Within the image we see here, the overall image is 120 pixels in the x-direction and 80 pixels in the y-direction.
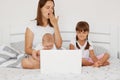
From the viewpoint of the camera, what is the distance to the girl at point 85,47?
2.11 meters

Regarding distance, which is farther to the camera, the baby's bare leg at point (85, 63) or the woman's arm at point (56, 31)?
the woman's arm at point (56, 31)

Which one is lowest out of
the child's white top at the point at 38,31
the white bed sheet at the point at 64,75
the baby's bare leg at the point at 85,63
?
the white bed sheet at the point at 64,75

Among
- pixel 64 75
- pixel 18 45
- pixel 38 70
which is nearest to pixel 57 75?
pixel 64 75

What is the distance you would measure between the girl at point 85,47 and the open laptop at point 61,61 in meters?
0.24

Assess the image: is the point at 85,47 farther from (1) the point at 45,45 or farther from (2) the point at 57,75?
(2) the point at 57,75

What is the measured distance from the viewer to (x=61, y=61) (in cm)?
187

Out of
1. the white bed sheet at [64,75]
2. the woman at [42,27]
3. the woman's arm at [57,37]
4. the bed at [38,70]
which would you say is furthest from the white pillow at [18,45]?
the white bed sheet at [64,75]

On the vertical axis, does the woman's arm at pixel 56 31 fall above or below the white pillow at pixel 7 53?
above

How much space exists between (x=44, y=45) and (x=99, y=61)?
43 centimetres

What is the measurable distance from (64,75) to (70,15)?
1095mm

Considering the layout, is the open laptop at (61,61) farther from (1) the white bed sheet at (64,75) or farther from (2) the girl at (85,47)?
(2) the girl at (85,47)

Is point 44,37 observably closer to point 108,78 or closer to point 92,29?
point 108,78

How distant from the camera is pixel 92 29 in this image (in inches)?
108

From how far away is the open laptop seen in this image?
6.11 feet
